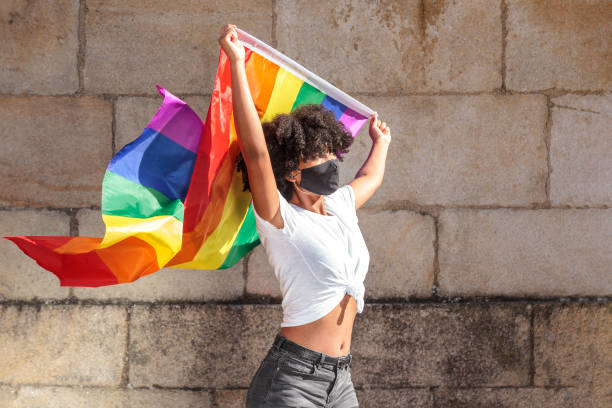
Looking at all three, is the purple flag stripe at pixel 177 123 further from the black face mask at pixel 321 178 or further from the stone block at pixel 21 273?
the stone block at pixel 21 273

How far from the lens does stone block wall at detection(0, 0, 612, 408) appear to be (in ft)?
11.4

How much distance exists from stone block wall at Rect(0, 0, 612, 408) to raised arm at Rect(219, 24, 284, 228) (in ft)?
4.59

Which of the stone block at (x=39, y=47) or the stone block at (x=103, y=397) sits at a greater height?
the stone block at (x=39, y=47)

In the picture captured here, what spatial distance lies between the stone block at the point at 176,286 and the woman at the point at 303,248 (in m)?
1.21

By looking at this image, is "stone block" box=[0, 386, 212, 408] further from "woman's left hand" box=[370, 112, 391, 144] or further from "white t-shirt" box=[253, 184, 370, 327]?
"woman's left hand" box=[370, 112, 391, 144]

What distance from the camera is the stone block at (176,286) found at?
352 cm

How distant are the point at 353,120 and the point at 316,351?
121 centimetres

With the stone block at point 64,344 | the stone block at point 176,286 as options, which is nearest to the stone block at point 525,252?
the stone block at point 176,286

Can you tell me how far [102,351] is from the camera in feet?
11.4

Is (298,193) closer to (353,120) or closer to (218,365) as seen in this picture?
(353,120)

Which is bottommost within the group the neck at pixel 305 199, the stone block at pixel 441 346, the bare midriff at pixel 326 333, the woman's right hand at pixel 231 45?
the stone block at pixel 441 346

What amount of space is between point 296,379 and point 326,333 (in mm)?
218

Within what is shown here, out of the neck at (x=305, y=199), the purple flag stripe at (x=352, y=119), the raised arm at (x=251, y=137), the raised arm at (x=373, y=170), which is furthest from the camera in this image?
the purple flag stripe at (x=352, y=119)

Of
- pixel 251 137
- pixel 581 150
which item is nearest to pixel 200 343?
pixel 251 137
